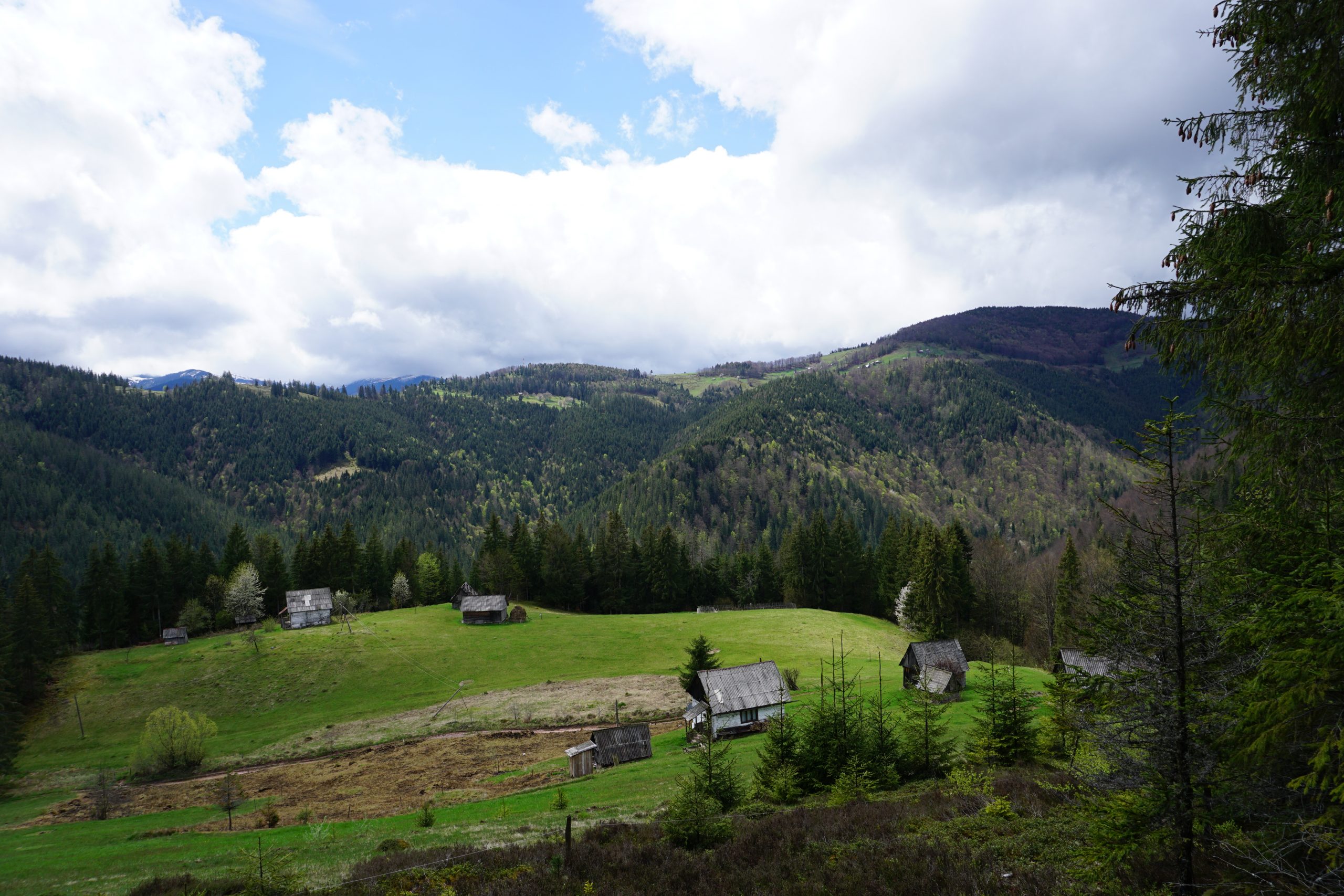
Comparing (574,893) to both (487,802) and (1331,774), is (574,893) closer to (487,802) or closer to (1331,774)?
(1331,774)

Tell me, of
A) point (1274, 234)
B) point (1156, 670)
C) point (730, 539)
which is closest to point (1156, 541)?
point (1156, 670)

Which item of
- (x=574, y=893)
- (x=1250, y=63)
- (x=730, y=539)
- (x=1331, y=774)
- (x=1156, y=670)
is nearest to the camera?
(x=1331, y=774)

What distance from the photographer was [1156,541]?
10828 millimetres

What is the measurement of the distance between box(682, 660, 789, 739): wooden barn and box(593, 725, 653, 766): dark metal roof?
15.8 ft

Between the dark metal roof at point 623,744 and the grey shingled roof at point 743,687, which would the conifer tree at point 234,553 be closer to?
the dark metal roof at point 623,744

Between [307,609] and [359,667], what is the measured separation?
24831 millimetres

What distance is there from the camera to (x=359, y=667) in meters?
69.1

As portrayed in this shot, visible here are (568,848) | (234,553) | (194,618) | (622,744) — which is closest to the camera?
(568,848)

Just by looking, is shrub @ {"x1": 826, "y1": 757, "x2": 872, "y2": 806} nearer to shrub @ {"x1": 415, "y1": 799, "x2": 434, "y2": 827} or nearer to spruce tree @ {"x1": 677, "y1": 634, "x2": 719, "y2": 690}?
shrub @ {"x1": 415, "y1": 799, "x2": 434, "y2": 827}

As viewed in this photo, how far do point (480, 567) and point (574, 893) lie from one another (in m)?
93.4

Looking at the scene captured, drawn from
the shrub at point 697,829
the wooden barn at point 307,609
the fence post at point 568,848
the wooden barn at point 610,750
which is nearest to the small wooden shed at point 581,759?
the wooden barn at point 610,750

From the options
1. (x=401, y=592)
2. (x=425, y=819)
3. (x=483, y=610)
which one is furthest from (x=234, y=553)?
(x=425, y=819)

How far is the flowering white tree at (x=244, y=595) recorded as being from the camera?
85438 mm

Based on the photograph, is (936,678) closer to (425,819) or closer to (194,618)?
(425,819)
